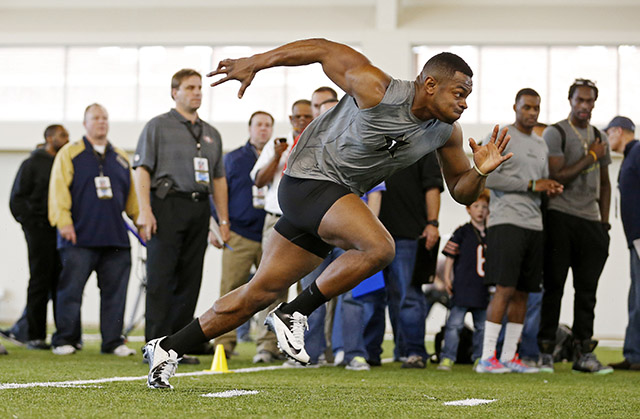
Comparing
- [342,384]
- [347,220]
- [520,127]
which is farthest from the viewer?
[520,127]

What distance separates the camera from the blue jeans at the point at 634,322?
6.72 metres

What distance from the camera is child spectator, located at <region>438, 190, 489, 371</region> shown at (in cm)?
689

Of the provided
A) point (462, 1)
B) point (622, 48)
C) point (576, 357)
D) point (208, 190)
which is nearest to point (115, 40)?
point (462, 1)

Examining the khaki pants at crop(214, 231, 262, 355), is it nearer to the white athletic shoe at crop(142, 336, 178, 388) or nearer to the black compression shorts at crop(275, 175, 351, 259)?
the white athletic shoe at crop(142, 336, 178, 388)

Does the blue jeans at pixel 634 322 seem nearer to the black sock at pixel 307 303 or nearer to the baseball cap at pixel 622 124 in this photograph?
the baseball cap at pixel 622 124

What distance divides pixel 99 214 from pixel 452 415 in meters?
4.63

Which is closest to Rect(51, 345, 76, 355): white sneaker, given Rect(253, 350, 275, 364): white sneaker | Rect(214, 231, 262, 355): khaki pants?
Rect(214, 231, 262, 355): khaki pants

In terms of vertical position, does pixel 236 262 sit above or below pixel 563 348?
above

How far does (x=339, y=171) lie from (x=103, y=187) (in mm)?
4065

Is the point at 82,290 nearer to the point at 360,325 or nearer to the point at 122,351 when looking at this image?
the point at 122,351

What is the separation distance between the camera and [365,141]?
11.9ft

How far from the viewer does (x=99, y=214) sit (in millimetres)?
7285

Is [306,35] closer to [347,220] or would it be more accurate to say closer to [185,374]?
[185,374]

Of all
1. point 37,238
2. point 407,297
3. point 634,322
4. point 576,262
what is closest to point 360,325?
point 407,297
